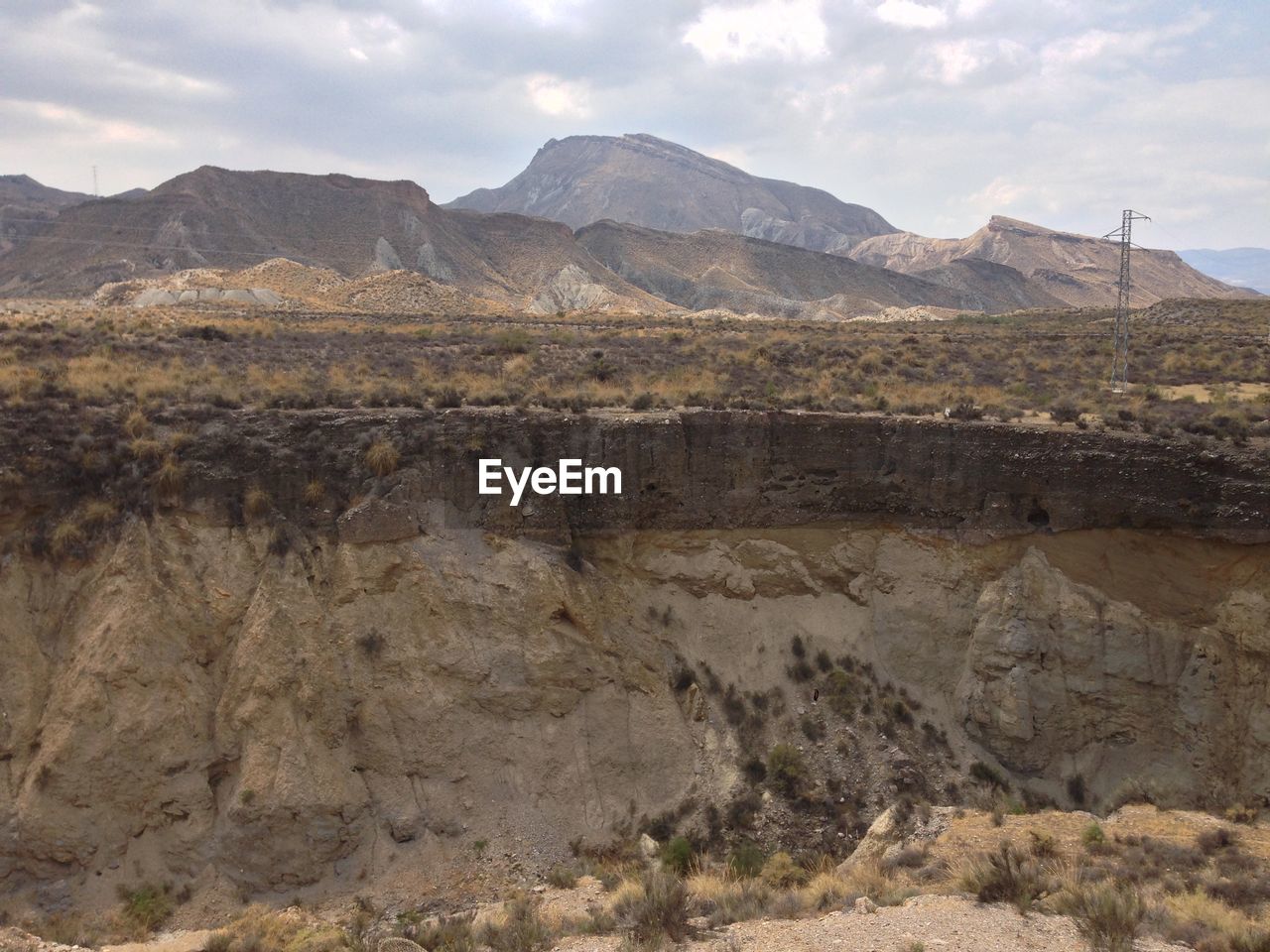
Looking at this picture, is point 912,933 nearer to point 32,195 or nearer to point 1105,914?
point 1105,914

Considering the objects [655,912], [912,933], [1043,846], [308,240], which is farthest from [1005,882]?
[308,240]

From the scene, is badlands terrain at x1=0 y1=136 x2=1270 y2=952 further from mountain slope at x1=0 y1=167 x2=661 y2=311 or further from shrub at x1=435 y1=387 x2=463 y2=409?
mountain slope at x1=0 y1=167 x2=661 y2=311

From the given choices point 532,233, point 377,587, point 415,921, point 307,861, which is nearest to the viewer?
point 415,921

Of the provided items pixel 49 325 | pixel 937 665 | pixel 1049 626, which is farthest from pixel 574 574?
pixel 49 325

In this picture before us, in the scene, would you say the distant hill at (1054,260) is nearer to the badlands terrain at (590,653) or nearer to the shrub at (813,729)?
the badlands terrain at (590,653)

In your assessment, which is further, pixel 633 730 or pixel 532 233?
pixel 532 233

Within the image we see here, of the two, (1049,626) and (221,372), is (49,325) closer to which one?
(221,372)
